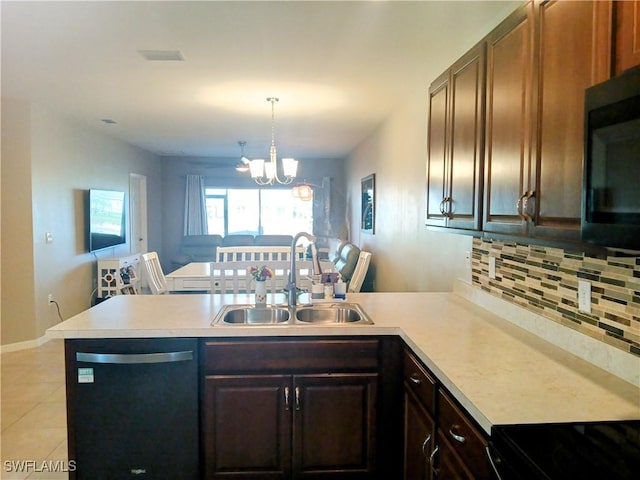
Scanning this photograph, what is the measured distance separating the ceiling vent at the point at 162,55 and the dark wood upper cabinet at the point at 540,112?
2.14 m

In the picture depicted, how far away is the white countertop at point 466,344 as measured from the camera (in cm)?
122

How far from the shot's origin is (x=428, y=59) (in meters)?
3.03

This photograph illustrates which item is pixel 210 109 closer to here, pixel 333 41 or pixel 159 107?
pixel 159 107

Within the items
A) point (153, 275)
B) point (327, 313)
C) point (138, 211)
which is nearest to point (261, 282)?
point (327, 313)

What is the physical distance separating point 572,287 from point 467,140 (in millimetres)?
782

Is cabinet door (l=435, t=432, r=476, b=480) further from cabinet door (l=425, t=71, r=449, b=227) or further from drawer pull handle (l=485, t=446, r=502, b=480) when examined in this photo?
cabinet door (l=425, t=71, r=449, b=227)

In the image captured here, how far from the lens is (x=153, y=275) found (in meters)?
3.86

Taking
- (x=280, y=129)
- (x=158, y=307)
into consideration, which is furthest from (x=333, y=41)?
(x=280, y=129)

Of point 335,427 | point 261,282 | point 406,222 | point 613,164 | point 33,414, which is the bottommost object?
point 33,414

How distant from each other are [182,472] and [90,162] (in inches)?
191

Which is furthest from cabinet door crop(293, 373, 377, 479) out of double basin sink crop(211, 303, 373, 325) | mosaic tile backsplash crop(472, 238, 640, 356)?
mosaic tile backsplash crop(472, 238, 640, 356)

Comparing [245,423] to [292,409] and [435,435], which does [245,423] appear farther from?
[435,435]

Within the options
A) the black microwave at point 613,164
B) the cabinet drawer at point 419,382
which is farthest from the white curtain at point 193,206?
the black microwave at point 613,164

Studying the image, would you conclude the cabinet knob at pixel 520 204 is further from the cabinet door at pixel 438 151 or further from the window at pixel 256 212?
Result: the window at pixel 256 212
